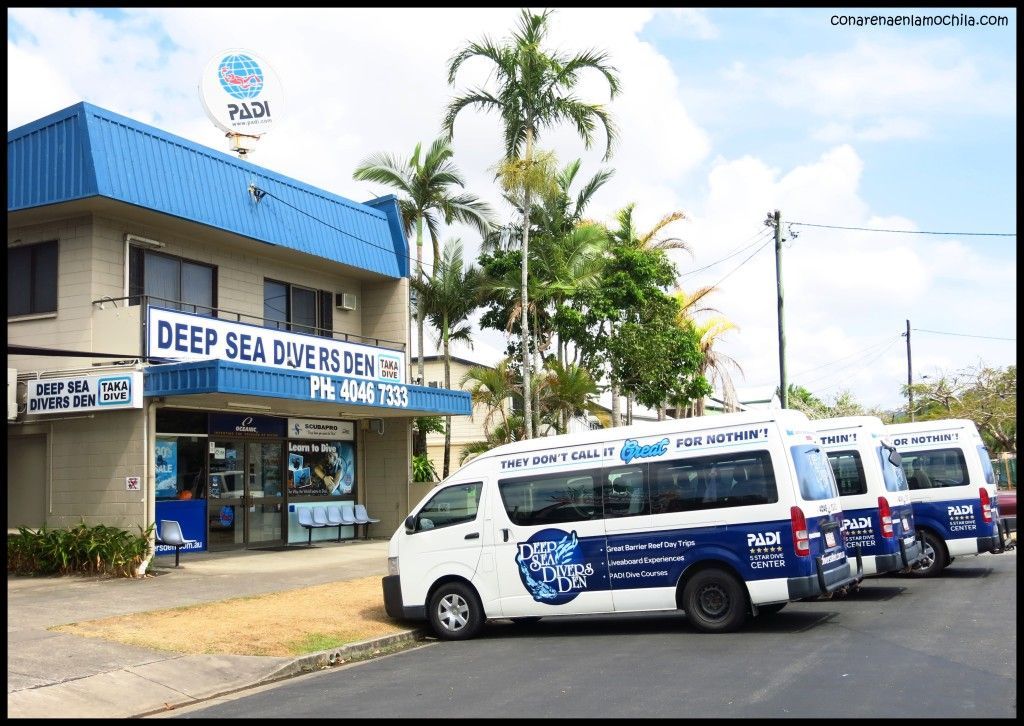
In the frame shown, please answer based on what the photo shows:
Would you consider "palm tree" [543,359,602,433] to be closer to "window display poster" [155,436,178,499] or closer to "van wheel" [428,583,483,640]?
"window display poster" [155,436,178,499]

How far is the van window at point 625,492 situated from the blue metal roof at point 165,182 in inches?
387

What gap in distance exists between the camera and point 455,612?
12008mm

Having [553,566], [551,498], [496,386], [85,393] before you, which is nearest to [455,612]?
[553,566]

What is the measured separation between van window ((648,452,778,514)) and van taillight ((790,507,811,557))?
0.87 ft

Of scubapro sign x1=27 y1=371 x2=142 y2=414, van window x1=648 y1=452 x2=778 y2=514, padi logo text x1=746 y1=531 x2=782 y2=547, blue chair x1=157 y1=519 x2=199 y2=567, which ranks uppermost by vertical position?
scubapro sign x1=27 y1=371 x2=142 y2=414

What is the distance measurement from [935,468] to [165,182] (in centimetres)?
1363

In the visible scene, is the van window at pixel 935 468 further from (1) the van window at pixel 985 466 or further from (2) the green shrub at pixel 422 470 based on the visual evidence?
(2) the green shrub at pixel 422 470

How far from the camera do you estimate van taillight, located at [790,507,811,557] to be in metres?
10.5

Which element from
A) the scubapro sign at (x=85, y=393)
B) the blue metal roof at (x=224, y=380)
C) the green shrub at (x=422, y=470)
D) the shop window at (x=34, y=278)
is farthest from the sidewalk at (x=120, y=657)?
the green shrub at (x=422, y=470)

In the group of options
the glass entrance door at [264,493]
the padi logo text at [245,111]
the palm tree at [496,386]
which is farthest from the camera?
the palm tree at [496,386]

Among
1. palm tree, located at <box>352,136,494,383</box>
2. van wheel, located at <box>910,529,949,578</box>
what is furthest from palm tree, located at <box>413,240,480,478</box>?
van wheel, located at <box>910,529,949,578</box>

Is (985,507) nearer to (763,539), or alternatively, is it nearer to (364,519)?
(763,539)

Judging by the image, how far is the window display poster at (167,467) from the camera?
61.1ft

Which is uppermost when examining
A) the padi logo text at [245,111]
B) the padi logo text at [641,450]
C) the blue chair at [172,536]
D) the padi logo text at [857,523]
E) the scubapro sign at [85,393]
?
the padi logo text at [245,111]
